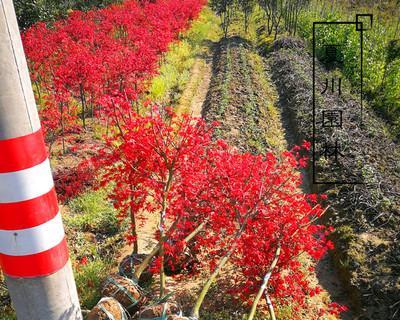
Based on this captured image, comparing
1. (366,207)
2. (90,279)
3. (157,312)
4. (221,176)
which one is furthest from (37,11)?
(157,312)

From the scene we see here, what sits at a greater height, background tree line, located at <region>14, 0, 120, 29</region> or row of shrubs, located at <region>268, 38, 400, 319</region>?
background tree line, located at <region>14, 0, 120, 29</region>

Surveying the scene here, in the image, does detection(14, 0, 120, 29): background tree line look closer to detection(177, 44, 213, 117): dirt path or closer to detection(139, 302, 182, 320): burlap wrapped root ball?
detection(177, 44, 213, 117): dirt path

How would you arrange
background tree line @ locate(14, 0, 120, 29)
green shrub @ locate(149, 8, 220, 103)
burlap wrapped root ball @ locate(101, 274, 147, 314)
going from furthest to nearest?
background tree line @ locate(14, 0, 120, 29) → green shrub @ locate(149, 8, 220, 103) → burlap wrapped root ball @ locate(101, 274, 147, 314)

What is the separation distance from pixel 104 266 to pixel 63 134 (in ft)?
16.9

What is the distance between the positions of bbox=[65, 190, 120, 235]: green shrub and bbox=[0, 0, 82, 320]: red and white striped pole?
17.2 ft

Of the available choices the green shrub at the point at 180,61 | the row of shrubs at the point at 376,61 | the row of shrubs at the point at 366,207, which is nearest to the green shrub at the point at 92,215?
the row of shrubs at the point at 366,207

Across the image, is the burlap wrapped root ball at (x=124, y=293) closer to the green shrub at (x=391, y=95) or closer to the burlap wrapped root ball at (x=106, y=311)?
the burlap wrapped root ball at (x=106, y=311)

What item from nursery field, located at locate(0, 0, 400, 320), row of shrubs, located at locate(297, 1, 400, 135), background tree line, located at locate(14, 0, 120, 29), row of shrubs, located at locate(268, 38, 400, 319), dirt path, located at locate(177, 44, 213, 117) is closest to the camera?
nursery field, located at locate(0, 0, 400, 320)

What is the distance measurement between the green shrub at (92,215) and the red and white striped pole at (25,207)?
5232 mm

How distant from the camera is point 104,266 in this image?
6211mm

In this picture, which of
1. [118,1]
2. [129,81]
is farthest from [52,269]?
[118,1]

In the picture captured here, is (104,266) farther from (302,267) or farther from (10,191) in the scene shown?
(10,191)

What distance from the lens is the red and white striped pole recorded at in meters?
1.86

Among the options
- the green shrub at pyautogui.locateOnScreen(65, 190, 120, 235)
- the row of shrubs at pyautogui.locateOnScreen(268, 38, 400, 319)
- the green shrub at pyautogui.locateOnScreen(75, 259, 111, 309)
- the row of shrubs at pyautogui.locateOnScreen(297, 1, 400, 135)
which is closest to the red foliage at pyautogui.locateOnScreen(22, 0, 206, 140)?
the green shrub at pyautogui.locateOnScreen(65, 190, 120, 235)
